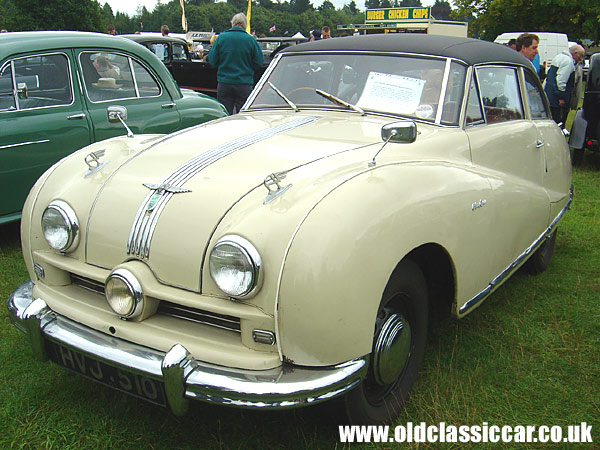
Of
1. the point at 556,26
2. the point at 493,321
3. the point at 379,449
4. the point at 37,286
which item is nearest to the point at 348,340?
the point at 379,449

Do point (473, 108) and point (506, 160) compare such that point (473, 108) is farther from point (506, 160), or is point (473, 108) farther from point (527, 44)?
point (527, 44)

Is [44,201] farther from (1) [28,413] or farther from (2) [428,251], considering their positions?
(2) [428,251]

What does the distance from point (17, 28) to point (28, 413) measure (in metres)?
44.9

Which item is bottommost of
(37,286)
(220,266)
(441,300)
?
(441,300)

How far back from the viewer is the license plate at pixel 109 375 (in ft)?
6.82

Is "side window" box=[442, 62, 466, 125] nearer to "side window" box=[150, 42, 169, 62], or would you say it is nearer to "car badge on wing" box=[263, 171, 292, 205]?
"car badge on wing" box=[263, 171, 292, 205]

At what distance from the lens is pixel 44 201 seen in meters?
2.63

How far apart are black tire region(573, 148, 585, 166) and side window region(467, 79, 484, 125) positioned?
5814mm

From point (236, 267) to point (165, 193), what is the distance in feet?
1.82

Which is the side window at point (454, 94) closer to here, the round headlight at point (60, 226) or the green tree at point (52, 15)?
the round headlight at point (60, 226)

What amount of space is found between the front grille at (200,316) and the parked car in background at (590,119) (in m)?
6.99

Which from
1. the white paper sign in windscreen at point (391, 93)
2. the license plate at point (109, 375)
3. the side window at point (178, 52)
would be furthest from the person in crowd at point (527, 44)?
the side window at point (178, 52)

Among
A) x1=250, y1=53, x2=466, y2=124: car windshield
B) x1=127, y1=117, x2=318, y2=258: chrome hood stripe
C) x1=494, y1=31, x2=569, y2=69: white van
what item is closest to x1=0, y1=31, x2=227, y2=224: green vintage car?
x1=250, y1=53, x2=466, y2=124: car windshield

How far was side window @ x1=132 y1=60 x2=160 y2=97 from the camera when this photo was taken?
558cm
